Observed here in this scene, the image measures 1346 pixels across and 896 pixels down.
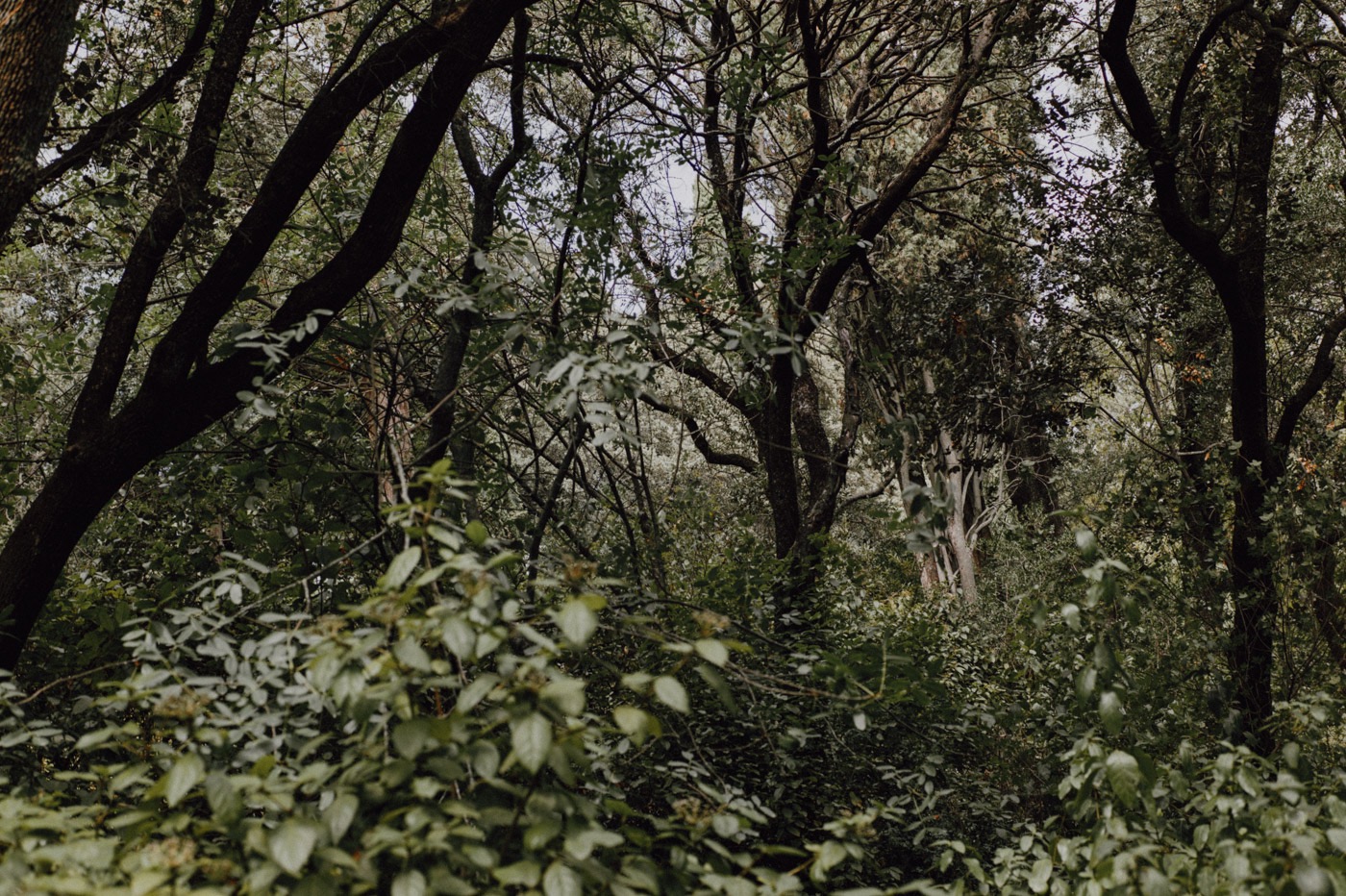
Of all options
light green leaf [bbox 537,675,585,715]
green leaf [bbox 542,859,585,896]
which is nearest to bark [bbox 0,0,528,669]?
light green leaf [bbox 537,675,585,715]

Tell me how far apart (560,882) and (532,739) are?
9.6 inches

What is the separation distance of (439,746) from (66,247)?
481 centimetres

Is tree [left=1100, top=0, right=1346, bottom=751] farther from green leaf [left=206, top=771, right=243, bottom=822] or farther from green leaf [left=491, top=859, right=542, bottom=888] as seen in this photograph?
green leaf [left=206, top=771, right=243, bottom=822]

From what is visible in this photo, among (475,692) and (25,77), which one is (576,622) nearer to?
(475,692)

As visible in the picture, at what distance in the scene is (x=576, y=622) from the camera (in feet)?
5.16

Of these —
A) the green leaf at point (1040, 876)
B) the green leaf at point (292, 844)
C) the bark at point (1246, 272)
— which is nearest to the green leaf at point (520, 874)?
the green leaf at point (292, 844)

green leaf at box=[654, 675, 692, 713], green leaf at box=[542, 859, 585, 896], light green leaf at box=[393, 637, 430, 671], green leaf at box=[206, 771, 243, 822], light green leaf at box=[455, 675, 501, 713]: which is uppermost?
light green leaf at box=[393, 637, 430, 671]

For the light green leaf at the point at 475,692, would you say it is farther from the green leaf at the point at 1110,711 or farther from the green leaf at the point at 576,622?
the green leaf at the point at 1110,711

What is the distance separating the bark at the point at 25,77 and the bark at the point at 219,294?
0.98 meters

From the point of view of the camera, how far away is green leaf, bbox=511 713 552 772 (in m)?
1.50

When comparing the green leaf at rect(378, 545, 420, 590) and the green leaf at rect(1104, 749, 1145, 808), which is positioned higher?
the green leaf at rect(378, 545, 420, 590)

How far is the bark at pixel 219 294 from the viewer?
3.58m

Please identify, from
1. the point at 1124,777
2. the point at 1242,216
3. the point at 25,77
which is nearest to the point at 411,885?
the point at 1124,777

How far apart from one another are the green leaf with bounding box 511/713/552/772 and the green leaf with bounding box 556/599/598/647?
0.14 metres
